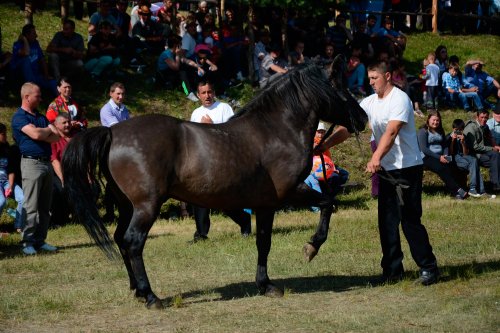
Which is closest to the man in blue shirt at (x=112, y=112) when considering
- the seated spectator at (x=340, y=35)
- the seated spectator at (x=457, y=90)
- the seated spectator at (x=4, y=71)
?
the seated spectator at (x=4, y=71)

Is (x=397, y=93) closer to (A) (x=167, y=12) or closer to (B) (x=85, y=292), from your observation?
(B) (x=85, y=292)

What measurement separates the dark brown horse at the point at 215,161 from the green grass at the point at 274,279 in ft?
1.72

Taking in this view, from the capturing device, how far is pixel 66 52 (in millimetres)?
17750

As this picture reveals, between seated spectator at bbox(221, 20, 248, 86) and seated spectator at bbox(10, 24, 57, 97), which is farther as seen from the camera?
seated spectator at bbox(221, 20, 248, 86)

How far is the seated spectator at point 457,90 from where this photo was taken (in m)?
22.0

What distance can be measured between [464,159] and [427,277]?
8773mm

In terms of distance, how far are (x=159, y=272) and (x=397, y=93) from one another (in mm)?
3530

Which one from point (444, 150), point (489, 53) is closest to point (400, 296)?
point (444, 150)

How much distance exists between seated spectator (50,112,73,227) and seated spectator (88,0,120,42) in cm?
580

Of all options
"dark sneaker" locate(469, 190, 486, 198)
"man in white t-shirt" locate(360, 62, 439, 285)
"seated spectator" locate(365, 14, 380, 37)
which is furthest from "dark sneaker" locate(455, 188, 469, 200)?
"seated spectator" locate(365, 14, 380, 37)

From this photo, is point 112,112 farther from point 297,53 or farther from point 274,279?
point 297,53

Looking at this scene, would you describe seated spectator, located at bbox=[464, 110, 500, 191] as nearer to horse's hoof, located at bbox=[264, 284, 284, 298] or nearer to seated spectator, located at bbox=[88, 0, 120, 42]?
seated spectator, located at bbox=[88, 0, 120, 42]

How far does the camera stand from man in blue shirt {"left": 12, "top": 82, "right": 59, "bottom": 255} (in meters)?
11.4

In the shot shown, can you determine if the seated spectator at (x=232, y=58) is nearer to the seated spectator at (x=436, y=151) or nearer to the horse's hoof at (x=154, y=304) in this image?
the seated spectator at (x=436, y=151)
